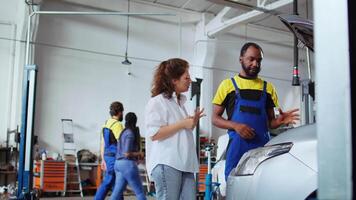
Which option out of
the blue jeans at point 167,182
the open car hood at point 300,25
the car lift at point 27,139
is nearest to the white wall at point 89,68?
the car lift at point 27,139

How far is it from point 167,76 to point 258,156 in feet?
2.55

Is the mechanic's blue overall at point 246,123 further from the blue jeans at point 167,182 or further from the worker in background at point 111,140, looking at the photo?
the worker in background at point 111,140

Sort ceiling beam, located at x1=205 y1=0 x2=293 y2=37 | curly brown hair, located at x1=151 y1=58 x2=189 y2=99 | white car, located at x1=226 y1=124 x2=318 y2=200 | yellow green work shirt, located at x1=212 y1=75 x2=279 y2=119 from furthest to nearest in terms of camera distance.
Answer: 1. ceiling beam, located at x1=205 y1=0 x2=293 y2=37
2. yellow green work shirt, located at x1=212 y1=75 x2=279 y2=119
3. curly brown hair, located at x1=151 y1=58 x2=189 y2=99
4. white car, located at x1=226 y1=124 x2=318 y2=200

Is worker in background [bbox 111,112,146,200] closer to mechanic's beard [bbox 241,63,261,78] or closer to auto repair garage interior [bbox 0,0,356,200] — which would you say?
auto repair garage interior [bbox 0,0,356,200]

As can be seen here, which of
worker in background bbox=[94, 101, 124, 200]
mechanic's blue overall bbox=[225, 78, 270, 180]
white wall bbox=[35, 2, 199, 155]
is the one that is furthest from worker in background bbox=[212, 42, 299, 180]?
white wall bbox=[35, 2, 199, 155]

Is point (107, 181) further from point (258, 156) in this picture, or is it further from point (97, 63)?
point (97, 63)

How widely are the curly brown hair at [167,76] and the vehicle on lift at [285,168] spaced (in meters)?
0.64

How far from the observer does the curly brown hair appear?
268cm

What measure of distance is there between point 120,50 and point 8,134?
317cm

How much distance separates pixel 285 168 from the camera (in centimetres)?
194

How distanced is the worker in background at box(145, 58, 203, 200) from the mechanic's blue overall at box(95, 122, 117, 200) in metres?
2.88

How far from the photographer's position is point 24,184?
532 centimetres

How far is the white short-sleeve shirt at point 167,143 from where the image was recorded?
2564mm

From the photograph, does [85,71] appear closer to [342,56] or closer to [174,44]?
[174,44]
